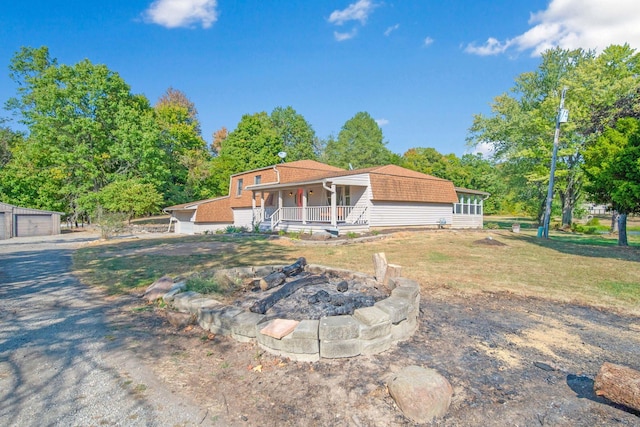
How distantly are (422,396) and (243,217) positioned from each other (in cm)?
2234

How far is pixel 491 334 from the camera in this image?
3.55 m

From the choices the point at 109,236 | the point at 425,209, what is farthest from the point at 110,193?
the point at 425,209

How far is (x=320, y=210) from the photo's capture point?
1692 cm

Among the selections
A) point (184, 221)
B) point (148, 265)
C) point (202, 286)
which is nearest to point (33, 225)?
point (184, 221)

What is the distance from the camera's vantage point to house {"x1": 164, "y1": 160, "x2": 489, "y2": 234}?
53.3 feet

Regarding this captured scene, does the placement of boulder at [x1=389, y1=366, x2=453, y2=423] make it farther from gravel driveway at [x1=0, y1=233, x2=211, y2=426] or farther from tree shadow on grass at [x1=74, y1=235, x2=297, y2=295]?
tree shadow on grass at [x1=74, y1=235, x2=297, y2=295]

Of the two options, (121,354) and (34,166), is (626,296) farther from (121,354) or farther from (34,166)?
(34,166)

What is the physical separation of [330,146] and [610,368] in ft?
140

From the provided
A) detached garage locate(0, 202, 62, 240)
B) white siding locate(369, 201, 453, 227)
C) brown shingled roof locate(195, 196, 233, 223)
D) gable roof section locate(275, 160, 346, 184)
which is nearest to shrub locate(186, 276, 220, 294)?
white siding locate(369, 201, 453, 227)

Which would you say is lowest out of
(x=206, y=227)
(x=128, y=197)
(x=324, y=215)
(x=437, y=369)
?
(x=437, y=369)

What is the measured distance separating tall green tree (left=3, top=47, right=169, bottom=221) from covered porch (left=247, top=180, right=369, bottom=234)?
39.6 feet

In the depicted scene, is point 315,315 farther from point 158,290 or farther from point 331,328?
point 158,290

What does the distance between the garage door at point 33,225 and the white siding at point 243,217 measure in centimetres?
A: 1255

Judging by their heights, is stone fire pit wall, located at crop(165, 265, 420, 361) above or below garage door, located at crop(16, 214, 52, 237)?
below
